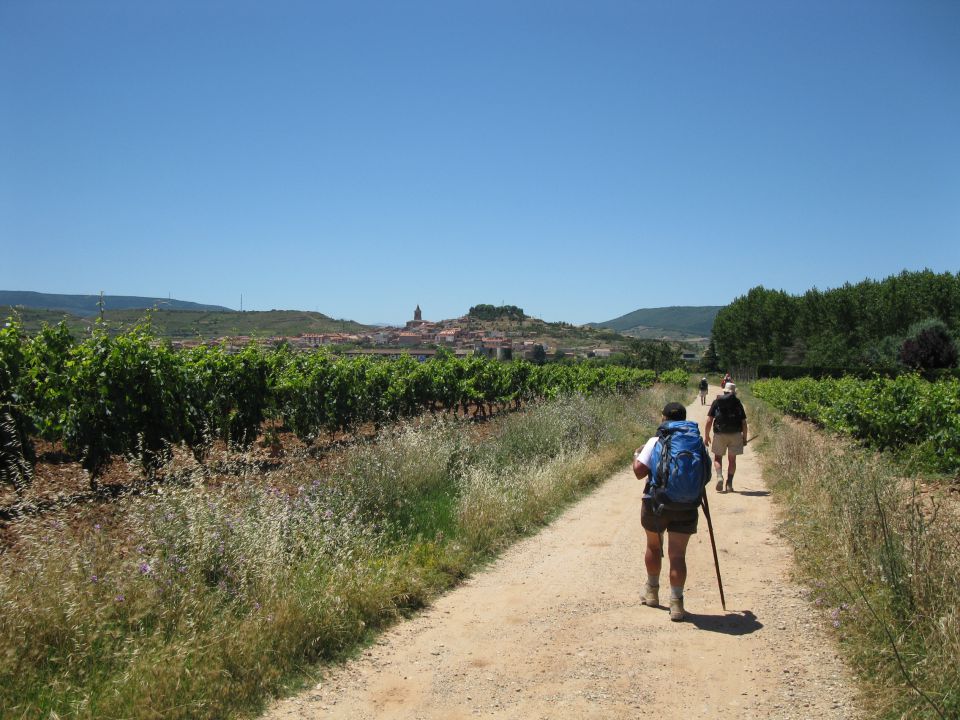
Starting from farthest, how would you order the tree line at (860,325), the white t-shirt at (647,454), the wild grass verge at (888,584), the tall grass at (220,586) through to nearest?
the tree line at (860,325)
the white t-shirt at (647,454)
the tall grass at (220,586)
the wild grass verge at (888,584)

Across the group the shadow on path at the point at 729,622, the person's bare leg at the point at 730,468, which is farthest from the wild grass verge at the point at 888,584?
the person's bare leg at the point at 730,468

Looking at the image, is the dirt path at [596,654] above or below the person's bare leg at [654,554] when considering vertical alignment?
below

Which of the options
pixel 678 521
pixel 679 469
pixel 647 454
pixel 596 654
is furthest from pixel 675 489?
pixel 596 654

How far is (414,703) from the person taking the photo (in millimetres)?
3918

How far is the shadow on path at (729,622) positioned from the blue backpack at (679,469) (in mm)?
844

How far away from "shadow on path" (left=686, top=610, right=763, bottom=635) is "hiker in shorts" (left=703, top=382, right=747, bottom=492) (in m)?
5.52

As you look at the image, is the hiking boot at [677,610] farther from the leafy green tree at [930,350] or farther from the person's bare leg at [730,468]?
the leafy green tree at [930,350]

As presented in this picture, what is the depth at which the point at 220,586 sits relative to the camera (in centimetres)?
452

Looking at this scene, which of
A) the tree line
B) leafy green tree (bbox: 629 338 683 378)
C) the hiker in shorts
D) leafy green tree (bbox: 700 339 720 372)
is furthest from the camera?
leafy green tree (bbox: 700 339 720 372)

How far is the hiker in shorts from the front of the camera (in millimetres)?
10523

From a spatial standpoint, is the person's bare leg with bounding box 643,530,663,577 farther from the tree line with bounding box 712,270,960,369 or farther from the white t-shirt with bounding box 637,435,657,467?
the tree line with bounding box 712,270,960,369

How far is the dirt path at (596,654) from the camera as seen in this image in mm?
3840

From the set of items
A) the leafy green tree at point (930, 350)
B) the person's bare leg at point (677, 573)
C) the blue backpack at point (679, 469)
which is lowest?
the person's bare leg at point (677, 573)

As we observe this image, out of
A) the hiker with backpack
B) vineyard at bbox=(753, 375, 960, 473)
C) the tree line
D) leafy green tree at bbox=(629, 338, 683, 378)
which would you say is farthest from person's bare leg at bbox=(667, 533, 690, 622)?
leafy green tree at bbox=(629, 338, 683, 378)
